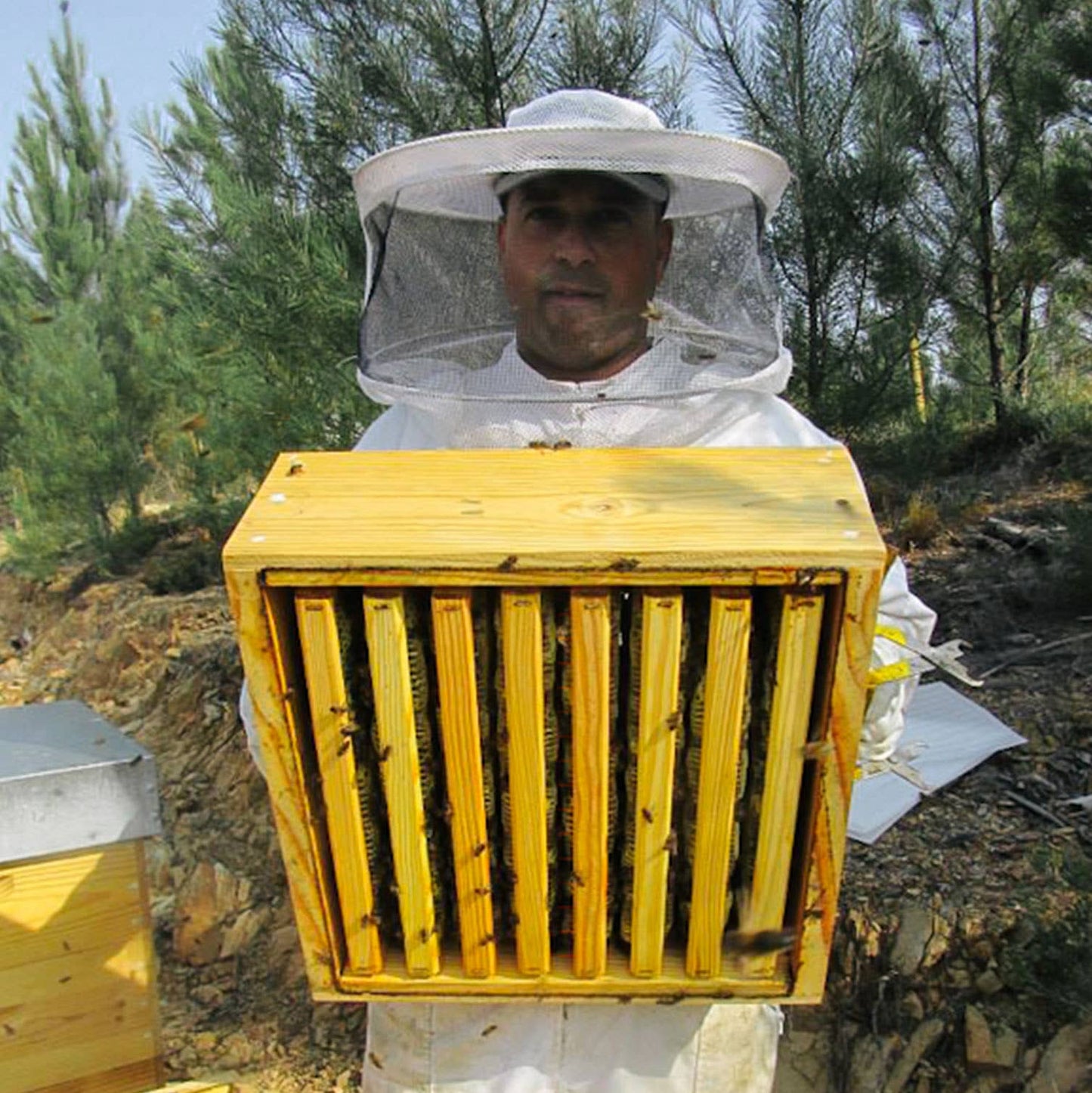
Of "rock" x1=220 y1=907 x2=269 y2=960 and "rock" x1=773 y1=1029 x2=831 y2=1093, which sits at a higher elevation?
"rock" x1=773 y1=1029 x2=831 y2=1093

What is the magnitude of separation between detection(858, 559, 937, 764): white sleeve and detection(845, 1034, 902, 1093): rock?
4.64 ft

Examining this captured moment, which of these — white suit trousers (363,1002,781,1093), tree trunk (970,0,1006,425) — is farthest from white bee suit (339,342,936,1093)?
tree trunk (970,0,1006,425)

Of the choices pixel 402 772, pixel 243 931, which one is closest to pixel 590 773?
pixel 402 772

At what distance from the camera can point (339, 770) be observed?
46.8 inches

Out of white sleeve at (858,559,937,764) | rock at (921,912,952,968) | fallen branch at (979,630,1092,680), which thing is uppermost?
white sleeve at (858,559,937,764)

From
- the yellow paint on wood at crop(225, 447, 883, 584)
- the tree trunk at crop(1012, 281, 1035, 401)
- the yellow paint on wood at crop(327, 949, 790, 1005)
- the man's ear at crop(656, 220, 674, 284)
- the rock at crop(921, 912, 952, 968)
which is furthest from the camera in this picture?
the tree trunk at crop(1012, 281, 1035, 401)

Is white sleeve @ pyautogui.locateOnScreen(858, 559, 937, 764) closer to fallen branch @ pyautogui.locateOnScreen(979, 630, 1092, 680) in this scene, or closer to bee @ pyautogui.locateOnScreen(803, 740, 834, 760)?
bee @ pyautogui.locateOnScreen(803, 740, 834, 760)

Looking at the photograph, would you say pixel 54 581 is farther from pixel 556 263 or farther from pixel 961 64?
pixel 556 263

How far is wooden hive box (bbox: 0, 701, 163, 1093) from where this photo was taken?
159 centimetres

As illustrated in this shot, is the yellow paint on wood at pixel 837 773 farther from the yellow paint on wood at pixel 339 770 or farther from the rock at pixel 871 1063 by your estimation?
the rock at pixel 871 1063

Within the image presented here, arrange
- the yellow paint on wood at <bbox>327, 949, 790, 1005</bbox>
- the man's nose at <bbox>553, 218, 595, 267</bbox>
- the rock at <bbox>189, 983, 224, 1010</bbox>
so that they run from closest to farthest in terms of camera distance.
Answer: the yellow paint on wood at <bbox>327, 949, 790, 1005</bbox> < the man's nose at <bbox>553, 218, 595, 267</bbox> < the rock at <bbox>189, 983, 224, 1010</bbox>

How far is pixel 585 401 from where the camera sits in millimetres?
1661

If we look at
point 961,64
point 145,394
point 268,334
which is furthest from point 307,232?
point 145,394

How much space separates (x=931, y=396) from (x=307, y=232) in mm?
4191
